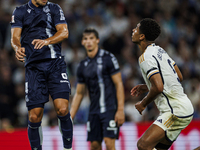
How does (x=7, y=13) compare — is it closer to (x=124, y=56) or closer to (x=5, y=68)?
(x=5, y=68)

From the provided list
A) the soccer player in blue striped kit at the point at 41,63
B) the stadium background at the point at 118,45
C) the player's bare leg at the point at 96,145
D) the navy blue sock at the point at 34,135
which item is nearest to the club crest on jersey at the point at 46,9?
the soccer player in blue striped kit at the point at 41,63

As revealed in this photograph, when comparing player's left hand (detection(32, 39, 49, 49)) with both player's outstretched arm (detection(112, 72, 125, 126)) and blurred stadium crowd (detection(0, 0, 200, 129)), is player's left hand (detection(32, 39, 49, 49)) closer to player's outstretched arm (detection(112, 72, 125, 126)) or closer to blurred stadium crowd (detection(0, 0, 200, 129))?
player's outstretched arm (detection(112, 72, 125, 126))

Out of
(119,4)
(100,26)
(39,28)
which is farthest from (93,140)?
(119,4)

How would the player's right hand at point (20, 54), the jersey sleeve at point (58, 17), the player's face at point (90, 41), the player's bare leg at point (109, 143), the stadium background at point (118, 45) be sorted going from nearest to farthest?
1. the player's right hand at point (20, 54)
2. the jersey sleeve at point (58, 17)
3. the player's bare leg at point (109, 143)
4. the player's face at point (90, 41)
5. the stadium background at point (118, 45)

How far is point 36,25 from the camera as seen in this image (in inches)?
189

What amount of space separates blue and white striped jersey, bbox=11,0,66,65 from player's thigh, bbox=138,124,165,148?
1.73 metres

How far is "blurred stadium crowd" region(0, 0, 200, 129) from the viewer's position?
936 centimetres

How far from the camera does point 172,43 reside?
448 inches

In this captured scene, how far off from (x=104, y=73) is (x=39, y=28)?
1.79 m

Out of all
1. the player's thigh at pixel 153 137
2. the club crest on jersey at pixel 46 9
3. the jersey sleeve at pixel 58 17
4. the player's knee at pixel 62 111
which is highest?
the club crest on jersey at pixel 46 9

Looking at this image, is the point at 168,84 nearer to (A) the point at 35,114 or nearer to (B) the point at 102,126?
(A) the point at 35,114

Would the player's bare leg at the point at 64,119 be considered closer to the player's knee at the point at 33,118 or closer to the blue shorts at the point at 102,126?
the player's knee at the point at 33,118

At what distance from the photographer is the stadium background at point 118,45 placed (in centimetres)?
928

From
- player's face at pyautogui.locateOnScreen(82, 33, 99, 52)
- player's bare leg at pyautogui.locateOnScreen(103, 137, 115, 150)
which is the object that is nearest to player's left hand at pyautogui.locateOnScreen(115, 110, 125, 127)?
player's bare leg at pyautogui.locateOnScreen(103, 137, 115, 150)
